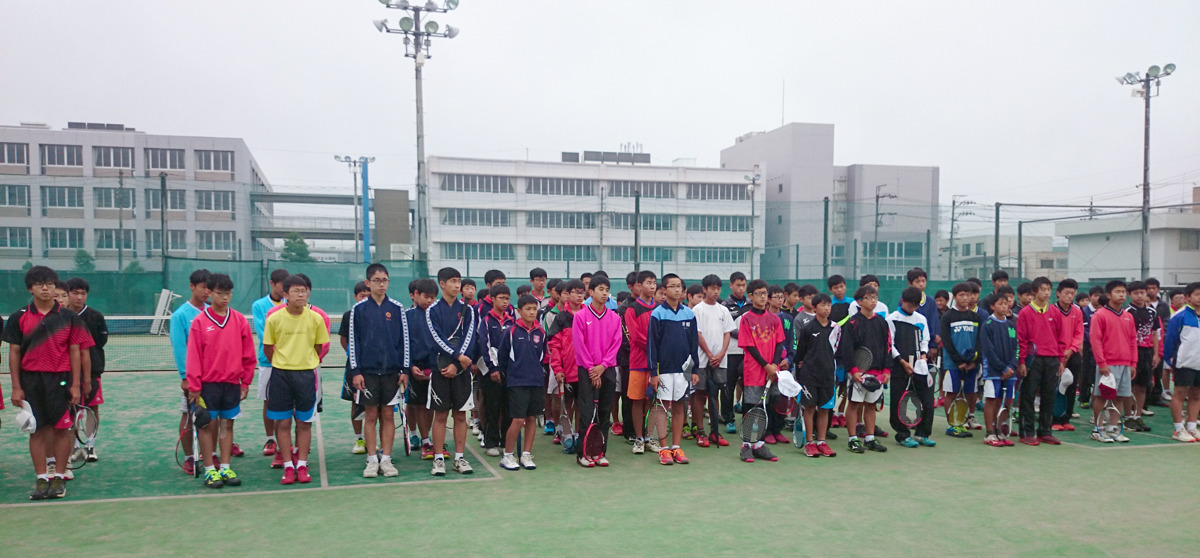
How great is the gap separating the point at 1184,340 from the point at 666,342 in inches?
231

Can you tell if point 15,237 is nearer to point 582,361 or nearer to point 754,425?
point 582,361

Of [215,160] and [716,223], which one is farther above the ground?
[215,160]

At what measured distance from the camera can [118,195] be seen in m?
24.8

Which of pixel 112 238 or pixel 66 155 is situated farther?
pixel 66 155

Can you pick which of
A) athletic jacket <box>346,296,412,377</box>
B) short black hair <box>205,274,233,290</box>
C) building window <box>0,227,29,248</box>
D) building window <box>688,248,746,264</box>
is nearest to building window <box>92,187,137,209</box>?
building window <box>0,227,29,248</box>

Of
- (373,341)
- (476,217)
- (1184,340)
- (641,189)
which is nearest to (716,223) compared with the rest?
(641,189)

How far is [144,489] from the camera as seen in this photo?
5.98m

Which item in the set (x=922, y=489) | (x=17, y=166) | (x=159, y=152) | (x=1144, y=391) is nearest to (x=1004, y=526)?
(x=922, y=489)

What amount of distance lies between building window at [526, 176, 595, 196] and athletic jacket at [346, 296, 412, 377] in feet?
172

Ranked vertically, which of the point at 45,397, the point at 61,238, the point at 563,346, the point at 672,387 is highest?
the point at 61,238

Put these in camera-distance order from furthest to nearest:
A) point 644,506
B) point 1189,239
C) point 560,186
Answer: point 560,186 → point 1189,239 → point 644,506

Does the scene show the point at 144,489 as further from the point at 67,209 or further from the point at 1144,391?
the point at 67,209

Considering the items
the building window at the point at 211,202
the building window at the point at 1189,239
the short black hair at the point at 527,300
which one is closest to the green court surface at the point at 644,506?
the short black hair at the point at 527,300

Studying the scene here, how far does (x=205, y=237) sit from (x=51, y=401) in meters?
48.7
